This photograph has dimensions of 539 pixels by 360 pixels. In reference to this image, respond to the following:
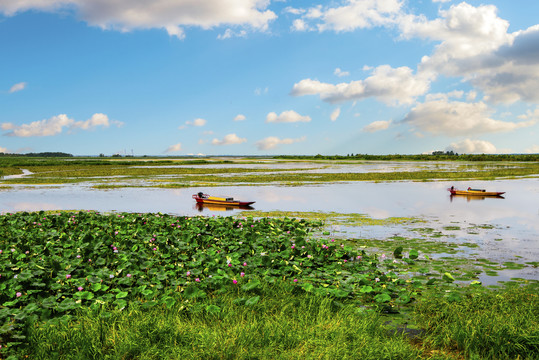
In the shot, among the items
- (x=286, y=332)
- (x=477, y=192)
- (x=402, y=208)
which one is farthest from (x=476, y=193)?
(x=286, y=332)

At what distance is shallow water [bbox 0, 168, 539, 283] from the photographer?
12.7m

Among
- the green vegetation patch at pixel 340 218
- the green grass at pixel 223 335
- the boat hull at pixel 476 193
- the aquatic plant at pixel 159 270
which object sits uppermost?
the boat hull at pixel 476 193

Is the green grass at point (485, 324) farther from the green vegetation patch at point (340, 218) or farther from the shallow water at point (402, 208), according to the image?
the green vegetation patch at point (340, 218)

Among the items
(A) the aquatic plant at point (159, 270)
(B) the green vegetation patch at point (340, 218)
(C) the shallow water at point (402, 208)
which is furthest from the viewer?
(B) the green vegetation patch at point (340, 218)

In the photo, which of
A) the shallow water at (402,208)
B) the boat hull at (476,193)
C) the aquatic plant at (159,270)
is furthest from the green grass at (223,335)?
the boat hull at (476,193)

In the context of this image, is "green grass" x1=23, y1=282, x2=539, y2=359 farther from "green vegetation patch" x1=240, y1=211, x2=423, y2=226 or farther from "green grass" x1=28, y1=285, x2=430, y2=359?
"green vegetation patch" x1=240, y1=211, x2=423, y2=226

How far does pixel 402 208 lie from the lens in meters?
21.6

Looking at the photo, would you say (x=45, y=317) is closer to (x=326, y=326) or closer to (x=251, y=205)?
(x=326, y=326)

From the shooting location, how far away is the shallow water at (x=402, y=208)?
12732 mm

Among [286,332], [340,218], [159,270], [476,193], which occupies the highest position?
[476,193]

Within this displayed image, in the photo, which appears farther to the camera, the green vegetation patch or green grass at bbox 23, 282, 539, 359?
the green vegetation patch

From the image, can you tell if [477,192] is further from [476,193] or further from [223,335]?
[223,335]

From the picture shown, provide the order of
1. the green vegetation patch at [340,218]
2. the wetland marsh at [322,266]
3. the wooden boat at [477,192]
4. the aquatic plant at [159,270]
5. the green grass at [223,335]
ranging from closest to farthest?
1. the green grass at [223,335]
2. the wetland marsh at [322,266]
3. the aquatic plant at [159,270]
4. the green vegetation patch at [340,218]
5. the wooden boat at [477,192]

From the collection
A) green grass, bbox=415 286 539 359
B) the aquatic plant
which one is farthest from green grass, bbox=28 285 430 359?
green grass, bbox=415 286 539 359
